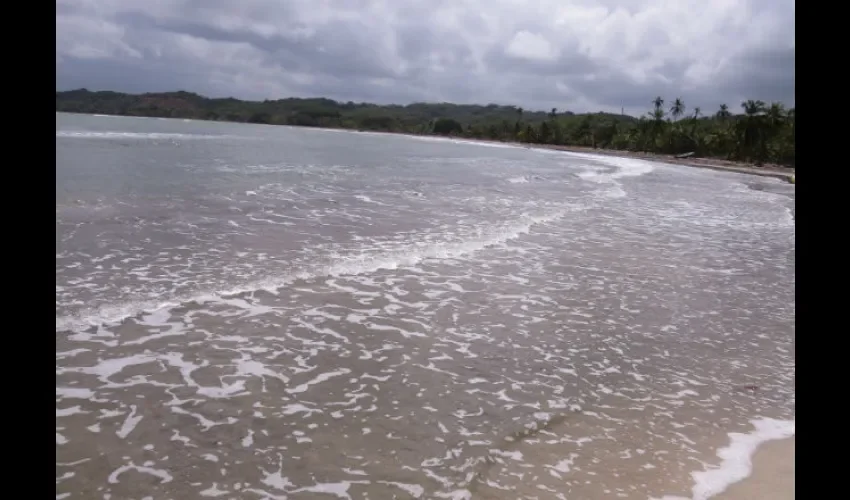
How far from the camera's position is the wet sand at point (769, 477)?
12.1 feet

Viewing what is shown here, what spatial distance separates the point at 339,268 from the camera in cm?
929

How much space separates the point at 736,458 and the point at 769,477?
0.27 m

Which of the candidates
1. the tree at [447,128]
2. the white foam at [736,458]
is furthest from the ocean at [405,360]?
the tree at [447,128]

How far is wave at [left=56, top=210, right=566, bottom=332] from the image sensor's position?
6491mm

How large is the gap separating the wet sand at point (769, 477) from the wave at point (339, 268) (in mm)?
5724

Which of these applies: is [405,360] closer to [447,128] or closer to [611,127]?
[611,127]

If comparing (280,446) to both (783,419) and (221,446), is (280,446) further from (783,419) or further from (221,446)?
(783,419)

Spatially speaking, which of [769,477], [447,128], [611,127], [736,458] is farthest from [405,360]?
[447,128]

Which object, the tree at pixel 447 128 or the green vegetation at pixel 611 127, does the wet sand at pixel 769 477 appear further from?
the tree at pixel 447 128

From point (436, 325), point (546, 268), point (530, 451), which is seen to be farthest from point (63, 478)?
point (546, 268)

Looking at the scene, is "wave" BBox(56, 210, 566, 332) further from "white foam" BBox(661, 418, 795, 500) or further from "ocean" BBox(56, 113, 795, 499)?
"white foam" BBox(661, 418, 795, 500)

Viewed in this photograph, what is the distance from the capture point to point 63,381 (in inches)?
194
